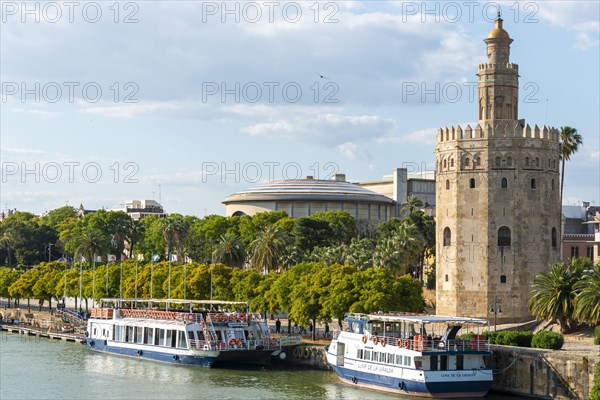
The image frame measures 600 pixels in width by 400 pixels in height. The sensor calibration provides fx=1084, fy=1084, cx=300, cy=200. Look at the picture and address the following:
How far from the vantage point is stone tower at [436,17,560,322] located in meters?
76.4

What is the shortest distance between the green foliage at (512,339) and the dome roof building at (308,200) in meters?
93.7

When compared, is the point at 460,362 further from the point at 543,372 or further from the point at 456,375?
the point at 543,372

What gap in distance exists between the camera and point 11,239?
173000mm

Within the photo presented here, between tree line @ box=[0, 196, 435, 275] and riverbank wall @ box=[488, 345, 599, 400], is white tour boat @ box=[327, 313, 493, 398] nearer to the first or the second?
riverbank wall @ box=[488, 345, 599, 400]

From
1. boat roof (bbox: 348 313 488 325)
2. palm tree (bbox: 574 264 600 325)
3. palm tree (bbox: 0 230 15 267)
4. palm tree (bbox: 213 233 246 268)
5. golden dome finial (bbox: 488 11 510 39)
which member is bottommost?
boat roof (bbox: 348 313 488 325)

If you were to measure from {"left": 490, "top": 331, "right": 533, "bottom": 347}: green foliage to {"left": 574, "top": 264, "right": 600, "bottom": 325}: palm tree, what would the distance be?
3.82m

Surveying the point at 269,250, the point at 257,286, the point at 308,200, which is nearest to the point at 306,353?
the point at 257,286

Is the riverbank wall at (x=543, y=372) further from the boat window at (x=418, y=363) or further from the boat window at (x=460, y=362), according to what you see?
the boat window at (x=418, y=363)

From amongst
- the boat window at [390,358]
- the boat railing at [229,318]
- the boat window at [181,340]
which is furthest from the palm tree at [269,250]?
the boat window at [390,358]

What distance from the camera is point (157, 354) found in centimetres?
7588

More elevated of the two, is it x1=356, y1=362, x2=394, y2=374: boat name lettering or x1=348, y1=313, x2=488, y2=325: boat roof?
x1=348, y1=313, x2=488, y2=325: boat roof

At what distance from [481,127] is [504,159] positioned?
285 centimetres

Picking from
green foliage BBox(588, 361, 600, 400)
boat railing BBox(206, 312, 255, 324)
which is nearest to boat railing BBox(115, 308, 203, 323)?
boat railing BBox(206, 312, 255, 324)

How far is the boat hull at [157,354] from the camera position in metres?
71.2
